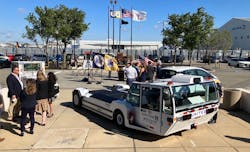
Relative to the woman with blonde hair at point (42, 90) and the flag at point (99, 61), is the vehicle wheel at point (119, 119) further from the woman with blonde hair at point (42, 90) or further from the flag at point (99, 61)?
the flag at point (99, 61)

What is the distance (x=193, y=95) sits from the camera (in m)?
7.85

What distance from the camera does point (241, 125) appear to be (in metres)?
9.52

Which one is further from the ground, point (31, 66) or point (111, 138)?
point (31, 66)

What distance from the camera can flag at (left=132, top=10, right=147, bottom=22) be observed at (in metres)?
39.6

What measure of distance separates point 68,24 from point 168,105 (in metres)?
27.0

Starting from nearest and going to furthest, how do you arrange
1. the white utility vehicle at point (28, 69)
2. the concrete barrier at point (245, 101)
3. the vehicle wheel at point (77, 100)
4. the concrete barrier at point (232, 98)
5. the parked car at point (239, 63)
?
1. the concrete barrier at point (245, 101)
2. the vehicle wheel at point (77, 100)
3. the concrete barrier at point (232, 98)
4. the white utility vehicle at point (28, 69)
5. the parked car at point (239, 63)

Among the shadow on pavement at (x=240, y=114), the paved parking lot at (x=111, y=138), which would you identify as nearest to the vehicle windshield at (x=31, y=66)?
the paved parking lot at (x=111, y=138)

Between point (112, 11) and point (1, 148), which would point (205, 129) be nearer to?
point (1, 148)

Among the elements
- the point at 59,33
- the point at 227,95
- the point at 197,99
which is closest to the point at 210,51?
the point at 59,33

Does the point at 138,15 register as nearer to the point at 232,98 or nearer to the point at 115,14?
the point at 115,14

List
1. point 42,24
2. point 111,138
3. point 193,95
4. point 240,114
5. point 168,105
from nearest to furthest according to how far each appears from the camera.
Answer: point 168,105 → point 193,95 → point 111,138 → point 240,114 → point 42,24

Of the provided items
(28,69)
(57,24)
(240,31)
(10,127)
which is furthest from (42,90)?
(240,31)

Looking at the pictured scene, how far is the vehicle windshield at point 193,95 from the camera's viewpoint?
24.3 feet

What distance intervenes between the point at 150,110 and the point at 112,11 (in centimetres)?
3054
